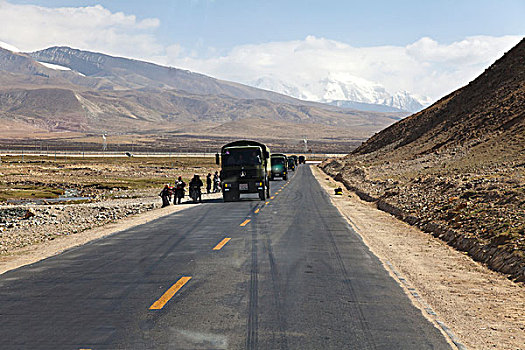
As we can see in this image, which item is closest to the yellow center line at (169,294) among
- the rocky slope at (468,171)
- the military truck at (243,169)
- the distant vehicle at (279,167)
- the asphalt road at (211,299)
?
the asphalt road at (211,299)

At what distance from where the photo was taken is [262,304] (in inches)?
339

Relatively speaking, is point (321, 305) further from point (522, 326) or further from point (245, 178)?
point (245, 178)

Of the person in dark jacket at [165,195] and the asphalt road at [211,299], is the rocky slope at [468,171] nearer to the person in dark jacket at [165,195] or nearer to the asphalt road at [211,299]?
the asphalt road at [211,299]

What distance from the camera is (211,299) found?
8891 mm

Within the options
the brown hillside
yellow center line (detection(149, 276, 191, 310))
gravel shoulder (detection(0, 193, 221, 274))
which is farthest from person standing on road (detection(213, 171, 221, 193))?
yellow center line (detection(149, 276, 191, 310))

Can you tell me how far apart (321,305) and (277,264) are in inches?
143

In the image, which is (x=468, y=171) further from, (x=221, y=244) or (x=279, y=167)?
(x=221, y=244)

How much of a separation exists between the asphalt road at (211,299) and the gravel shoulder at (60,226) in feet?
4.20

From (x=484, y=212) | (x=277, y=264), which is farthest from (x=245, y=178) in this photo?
(x=277, y=264)

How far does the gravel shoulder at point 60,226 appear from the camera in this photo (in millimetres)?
15203

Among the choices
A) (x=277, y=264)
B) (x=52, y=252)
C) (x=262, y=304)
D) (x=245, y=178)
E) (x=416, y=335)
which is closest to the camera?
(x=416, y=335)

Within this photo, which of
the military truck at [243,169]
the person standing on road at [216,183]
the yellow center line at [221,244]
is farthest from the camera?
the person standing on road at [216,183]

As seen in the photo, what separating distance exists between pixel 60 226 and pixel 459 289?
68.5 ft

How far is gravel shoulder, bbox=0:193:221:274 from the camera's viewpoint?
49.9 ft
